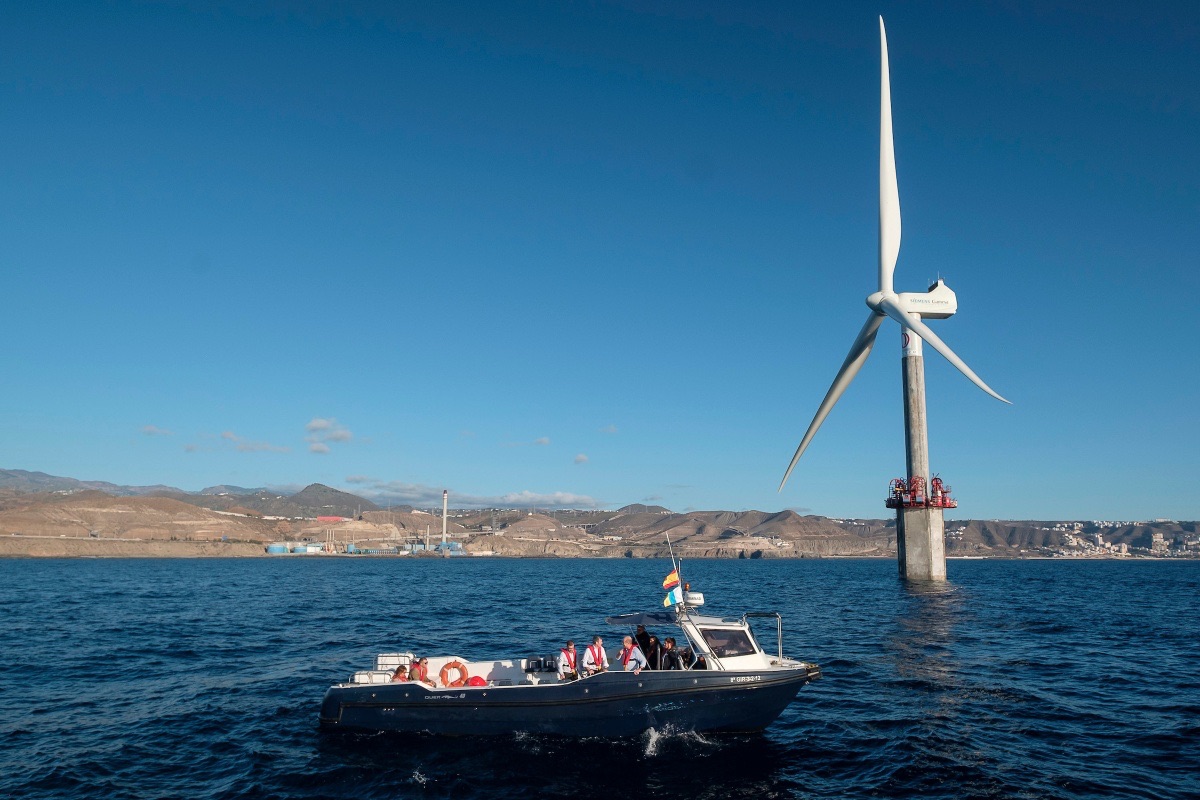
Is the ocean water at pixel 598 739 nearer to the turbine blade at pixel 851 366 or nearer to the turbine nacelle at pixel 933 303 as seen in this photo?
the turbine blade at pixel 851 366

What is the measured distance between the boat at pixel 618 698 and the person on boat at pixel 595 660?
36cm

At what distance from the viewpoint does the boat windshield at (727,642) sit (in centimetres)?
1922

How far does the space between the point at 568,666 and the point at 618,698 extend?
A: 77.3 inches

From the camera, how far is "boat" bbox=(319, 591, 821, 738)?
18.3 meters

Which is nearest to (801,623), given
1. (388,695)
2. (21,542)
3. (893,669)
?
(893,669)

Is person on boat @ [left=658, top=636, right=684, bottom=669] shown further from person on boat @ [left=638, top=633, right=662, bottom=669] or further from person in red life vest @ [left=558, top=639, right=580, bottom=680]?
person in red life vest @ [left=558, top=639, right=580, bottom=680]

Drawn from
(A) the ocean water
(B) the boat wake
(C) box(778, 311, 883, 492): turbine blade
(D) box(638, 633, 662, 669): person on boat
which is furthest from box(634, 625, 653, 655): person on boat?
(C) box(778, 311, 883, 492): turbine blade

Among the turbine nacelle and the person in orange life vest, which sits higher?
the turbine nacelle

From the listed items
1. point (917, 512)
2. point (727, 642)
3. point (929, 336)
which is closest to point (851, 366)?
point (929, 336)

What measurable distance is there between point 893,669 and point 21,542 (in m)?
188

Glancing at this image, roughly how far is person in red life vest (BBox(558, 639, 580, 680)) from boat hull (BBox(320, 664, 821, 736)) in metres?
0.89

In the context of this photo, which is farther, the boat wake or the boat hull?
the boat wake

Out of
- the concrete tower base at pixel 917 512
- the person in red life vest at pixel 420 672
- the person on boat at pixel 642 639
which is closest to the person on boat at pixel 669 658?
the person on boat at pixel 642 639

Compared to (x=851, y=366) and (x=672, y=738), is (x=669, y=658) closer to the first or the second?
(x=672, y=738)
